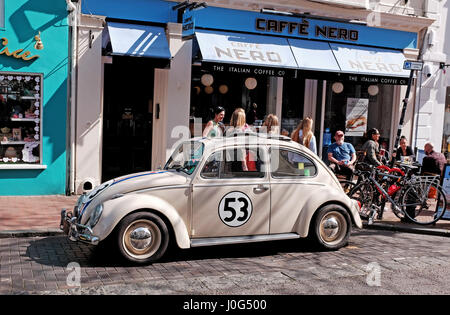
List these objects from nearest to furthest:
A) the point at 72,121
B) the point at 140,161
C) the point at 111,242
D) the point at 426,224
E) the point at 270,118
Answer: the point at 111,242 → the point at 426,224 → the point at 270,118 → the point at 72,121 → the point at 140,161

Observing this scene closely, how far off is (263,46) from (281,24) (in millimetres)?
872

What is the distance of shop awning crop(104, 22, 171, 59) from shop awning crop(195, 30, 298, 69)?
88 centimetres

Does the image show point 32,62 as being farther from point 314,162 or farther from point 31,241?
point 314,162

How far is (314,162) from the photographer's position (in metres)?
7.36

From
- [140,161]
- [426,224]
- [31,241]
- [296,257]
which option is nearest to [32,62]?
[140,161]

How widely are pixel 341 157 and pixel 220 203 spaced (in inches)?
208

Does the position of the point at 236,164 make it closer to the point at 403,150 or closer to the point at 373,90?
the point at 403,150

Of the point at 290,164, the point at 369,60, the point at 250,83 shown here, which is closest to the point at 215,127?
the point at 290,164

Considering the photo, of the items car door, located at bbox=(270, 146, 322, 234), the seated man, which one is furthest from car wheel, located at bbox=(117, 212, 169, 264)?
the seated man

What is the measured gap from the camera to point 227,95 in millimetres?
12883

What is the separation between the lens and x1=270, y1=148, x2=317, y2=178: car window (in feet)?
23.1

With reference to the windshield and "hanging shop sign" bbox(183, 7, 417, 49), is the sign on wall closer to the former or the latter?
"hanging shop sign" bbox(183, 7, 417, 49)

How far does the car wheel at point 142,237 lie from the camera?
6.15m
